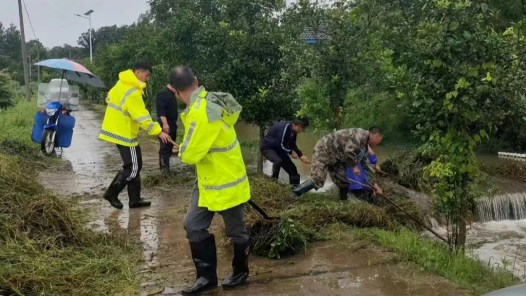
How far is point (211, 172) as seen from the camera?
407 centimetres

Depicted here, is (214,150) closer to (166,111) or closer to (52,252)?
(52,252)

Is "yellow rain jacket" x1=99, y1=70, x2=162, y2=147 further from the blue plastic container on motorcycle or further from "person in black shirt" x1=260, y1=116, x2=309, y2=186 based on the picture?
the blue plastic container on motorcycle

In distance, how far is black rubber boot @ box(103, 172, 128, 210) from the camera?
6.64 meters

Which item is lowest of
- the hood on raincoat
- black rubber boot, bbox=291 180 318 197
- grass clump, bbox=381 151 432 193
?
grass clump, bbox=381 151 432 193

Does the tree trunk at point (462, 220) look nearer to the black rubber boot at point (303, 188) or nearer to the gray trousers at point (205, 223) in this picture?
the black rubber boot at point (303, 188)

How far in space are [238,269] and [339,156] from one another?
3446mm

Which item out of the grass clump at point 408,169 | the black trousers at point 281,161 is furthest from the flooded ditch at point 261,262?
the grass clump at point 408,169

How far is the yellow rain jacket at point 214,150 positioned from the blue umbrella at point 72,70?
22.0 feet

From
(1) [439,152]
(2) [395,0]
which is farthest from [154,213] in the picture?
(2) [395,0]

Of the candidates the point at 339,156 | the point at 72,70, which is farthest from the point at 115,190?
the point at 72,70

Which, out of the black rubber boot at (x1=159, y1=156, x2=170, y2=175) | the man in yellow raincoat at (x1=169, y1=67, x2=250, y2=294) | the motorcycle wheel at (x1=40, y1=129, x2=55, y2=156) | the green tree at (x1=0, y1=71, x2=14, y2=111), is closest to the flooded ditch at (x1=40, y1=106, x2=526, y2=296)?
the man in yellow raincoat at (x1=169, y1=67, x2=250, y2=294)

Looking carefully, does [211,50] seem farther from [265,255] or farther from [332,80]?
[265,255]

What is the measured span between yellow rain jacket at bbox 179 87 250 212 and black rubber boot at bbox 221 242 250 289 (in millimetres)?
414

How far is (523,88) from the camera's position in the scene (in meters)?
5.43
